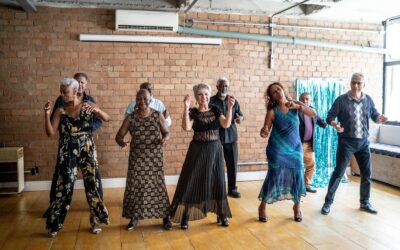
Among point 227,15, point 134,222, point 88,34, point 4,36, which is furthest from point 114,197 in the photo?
point 227,15

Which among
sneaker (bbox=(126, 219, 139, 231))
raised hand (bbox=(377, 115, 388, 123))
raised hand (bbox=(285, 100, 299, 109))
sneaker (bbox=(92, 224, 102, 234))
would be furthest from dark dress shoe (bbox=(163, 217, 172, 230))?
raised hand (bbox=(377, 115, 388, 123))

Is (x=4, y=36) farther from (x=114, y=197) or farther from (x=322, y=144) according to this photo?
(x=322, y=144)

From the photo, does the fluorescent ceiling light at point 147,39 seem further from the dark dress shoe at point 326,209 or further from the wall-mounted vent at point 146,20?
the dark dress shoe at point 326,209

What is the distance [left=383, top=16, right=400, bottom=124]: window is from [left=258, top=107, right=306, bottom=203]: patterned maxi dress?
4150mm

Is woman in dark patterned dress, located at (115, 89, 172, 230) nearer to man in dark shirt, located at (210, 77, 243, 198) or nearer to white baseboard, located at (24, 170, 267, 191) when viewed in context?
man in dark shirt, located at (210, 77, 243, 198)

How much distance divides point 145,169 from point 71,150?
799mm

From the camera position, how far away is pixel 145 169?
13.6 feet

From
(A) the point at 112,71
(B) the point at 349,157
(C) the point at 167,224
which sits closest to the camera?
(C) the point at 167,224

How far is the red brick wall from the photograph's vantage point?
598 centimetres

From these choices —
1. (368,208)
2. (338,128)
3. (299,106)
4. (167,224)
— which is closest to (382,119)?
(338,128)

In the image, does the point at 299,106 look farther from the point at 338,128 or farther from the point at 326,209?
the point at 326,209

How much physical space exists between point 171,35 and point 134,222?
132 inches

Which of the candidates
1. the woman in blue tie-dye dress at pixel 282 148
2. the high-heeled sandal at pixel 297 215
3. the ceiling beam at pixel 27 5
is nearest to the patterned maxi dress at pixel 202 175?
the woman in blue tie-dye dress at pixel 282 148

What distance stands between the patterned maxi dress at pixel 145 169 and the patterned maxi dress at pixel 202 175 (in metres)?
0.25
